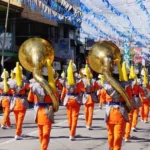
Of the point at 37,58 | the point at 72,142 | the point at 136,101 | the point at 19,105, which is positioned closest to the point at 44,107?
the point at 37,58

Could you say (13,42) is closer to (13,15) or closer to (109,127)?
(13,15)

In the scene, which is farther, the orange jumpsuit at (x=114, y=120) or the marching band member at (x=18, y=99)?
the marching band member at (x=18, y=99)

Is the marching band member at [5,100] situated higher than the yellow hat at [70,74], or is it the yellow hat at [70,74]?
the yellow hat at [70,74]

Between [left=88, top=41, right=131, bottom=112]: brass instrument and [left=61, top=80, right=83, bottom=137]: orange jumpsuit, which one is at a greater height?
[left=88, top=41, right=131, bottom=112]: brass instrument

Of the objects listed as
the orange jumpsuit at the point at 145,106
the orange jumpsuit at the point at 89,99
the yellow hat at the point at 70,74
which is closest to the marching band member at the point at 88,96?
the orange jumpsuit at the point at 89,99

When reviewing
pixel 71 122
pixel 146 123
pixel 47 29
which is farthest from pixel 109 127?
pixel 47 29

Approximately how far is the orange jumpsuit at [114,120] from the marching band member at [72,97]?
2554 millimetres

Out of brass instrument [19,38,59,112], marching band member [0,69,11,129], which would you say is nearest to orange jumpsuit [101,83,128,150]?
brass instrument [19,38,59,112]

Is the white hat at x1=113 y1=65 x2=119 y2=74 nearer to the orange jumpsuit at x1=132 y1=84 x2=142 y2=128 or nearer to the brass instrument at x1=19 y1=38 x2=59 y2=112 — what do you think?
the brass instrument at x1=19 y1=38 x2=59 y2=112

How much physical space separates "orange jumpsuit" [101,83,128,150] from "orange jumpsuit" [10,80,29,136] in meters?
3.08

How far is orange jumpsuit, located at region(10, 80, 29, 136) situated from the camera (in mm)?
10938

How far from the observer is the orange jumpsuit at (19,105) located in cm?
1094

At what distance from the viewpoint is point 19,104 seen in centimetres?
1123

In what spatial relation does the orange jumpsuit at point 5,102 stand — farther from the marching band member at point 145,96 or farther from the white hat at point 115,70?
the white hat at point 115,70
